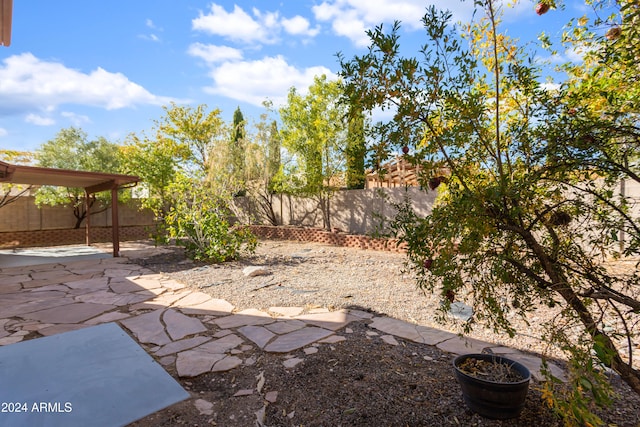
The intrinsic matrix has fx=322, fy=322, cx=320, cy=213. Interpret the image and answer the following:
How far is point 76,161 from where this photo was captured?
12562mm

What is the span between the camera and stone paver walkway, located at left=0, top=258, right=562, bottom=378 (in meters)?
2.93

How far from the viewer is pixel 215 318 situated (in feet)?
12.7

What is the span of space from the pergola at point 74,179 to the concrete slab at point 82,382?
4827 millimetres

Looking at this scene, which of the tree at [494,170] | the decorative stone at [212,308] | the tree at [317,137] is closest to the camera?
the tree at [494,170]

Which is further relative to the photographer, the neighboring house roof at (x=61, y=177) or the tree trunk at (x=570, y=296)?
the neighboring house roof at (x=61, y=177)

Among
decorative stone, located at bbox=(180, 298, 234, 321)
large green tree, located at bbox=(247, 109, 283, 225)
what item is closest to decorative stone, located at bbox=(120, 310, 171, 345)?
decorative stone, located at bbox=(180, 298, 234, 321)

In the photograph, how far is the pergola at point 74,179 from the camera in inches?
269

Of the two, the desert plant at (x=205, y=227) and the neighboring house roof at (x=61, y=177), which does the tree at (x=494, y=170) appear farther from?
the neighboring house roof at (x=61, y=177)

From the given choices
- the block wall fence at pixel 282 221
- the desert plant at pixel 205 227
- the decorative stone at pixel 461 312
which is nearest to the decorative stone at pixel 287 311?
Answer: the decorative stone at pixel 461 312

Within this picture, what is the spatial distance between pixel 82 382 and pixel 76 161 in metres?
13.1

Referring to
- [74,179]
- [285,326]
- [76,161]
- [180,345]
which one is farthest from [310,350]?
[76,161]

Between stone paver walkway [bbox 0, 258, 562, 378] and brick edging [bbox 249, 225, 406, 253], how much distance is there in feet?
14.5

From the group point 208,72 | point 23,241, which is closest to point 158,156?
point 208,72

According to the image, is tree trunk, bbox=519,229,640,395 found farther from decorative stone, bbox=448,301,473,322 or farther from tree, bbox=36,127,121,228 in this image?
tree, bbox=36,127,121,228
